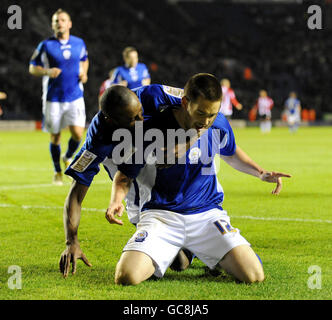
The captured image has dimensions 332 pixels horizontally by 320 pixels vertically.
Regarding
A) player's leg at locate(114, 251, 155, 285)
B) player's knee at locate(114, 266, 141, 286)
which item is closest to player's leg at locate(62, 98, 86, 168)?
player's leg at locate(114, 251, 155, 285)

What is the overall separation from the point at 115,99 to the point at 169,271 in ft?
4.68

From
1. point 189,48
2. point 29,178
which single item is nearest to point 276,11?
point 189,48

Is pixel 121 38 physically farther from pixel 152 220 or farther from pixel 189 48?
pixel 152 220

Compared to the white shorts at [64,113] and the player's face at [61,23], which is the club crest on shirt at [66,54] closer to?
the player's face at [61,23]

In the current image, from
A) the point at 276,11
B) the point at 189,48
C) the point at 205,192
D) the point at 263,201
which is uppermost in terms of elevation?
the point at 276,11

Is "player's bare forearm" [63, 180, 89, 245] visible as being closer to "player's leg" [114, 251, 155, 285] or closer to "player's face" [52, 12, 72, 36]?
"player's leg" [114, 251, 155, 285]

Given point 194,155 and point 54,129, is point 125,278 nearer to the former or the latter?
point 194,155

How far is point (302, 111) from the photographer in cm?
4366

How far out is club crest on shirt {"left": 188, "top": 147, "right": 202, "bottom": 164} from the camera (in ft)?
15.1

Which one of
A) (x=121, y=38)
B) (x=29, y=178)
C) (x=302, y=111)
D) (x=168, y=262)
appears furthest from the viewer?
(x=302, y=111)

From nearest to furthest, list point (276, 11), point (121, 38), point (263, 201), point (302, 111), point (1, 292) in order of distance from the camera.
Answer: point (1, 292) → point (263, 201) → point (121, 38) → point (302, 111) → point (276, 11)
